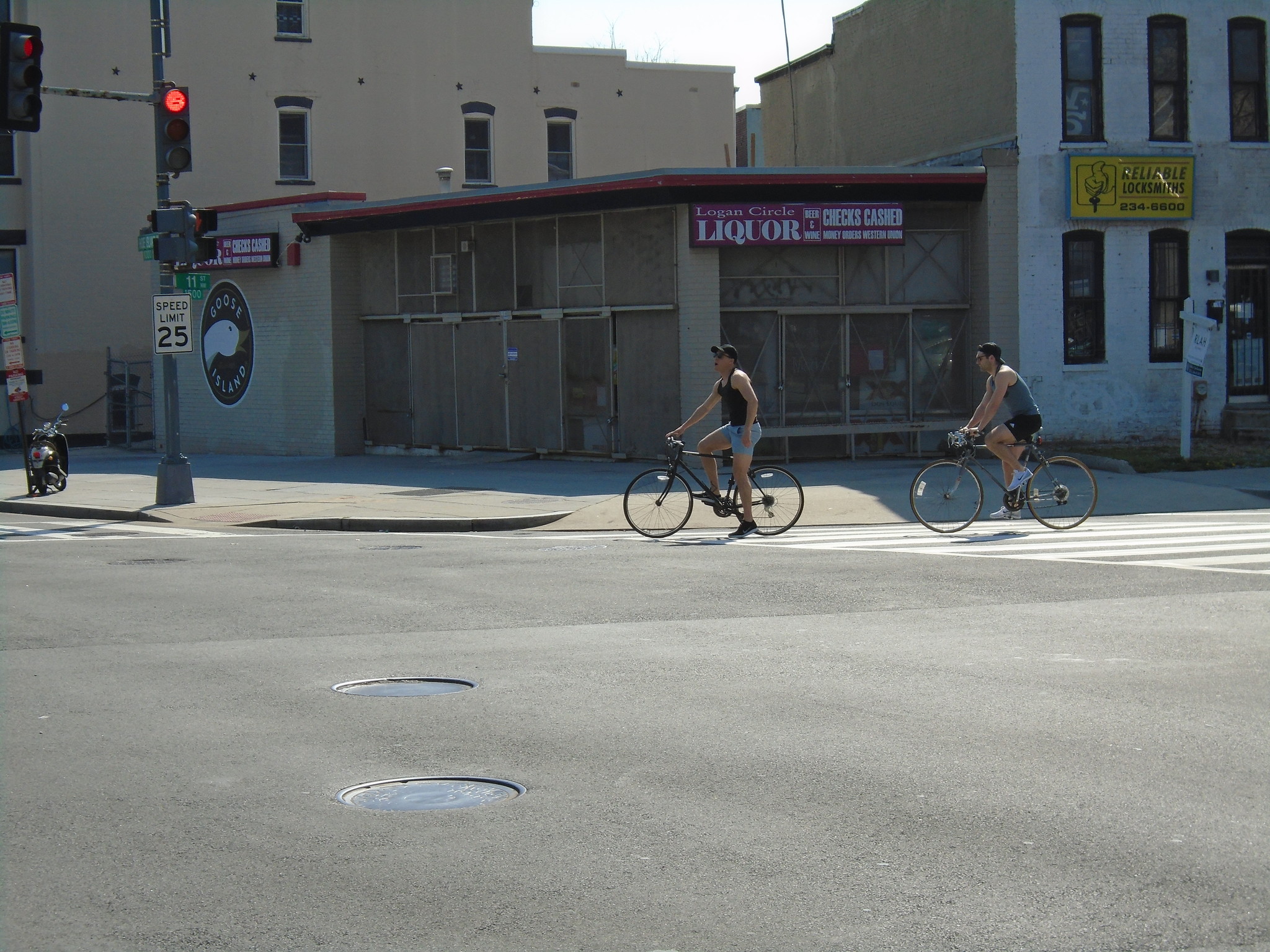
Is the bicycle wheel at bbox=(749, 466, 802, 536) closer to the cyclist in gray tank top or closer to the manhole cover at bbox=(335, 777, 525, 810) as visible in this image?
the cyclist in gray tank top

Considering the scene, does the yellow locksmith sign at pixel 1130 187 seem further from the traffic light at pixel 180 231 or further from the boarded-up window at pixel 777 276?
the traffic light at pixel 180 231

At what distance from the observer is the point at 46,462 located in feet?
70.1

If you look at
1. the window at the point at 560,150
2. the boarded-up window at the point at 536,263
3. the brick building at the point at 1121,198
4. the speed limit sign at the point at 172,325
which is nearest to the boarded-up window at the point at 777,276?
the brick building at the point at 1121,198

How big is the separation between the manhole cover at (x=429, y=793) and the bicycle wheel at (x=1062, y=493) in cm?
1042

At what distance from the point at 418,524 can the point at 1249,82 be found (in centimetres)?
1677

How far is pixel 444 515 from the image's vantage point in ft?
58.6

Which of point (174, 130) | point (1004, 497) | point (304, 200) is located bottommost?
point (1004, 497)

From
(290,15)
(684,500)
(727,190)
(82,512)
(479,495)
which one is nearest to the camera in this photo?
(684,500)

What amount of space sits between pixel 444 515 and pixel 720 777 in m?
11.9

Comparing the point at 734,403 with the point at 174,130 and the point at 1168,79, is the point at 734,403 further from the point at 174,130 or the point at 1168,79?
the point at 1168,79

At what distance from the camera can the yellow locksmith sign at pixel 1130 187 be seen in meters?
24.0

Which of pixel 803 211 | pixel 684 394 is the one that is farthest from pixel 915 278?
pixel 684 394

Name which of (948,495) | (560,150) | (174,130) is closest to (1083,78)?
(948,495)

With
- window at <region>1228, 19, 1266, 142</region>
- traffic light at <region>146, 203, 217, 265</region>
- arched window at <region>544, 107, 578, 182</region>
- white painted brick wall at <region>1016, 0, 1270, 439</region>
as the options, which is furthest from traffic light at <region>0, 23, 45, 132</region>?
arched window at <region>544, 107, 578, 182</region>
